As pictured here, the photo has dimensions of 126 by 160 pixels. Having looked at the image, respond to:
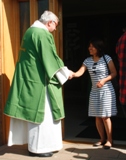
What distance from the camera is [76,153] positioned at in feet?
14.6

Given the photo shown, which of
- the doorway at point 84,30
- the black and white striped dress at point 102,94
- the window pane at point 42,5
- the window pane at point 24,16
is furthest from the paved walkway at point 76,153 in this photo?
the doorway at point 84,30

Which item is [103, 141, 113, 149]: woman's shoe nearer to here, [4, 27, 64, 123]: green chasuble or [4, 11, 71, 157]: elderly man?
[4, 11, 71, 157]: elderly man

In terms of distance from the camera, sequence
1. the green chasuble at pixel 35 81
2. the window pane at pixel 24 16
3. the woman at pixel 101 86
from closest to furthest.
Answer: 1. the green chasuble at pixel 35 81
2. the woman at pixel 101 86
3. the window pane at pixel 24 16

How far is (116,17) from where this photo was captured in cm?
1029

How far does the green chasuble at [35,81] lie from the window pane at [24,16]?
2.66ft

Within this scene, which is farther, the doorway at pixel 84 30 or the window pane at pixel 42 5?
the doorway at pixel 84 30

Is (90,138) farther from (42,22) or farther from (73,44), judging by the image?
(73,44)

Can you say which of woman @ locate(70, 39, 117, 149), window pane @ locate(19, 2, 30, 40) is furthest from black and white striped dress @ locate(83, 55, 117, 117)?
window pane @ locate(19, 2, 30, 40)

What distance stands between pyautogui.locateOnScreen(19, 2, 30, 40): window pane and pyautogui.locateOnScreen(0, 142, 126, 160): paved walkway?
Result: 178 centimetres

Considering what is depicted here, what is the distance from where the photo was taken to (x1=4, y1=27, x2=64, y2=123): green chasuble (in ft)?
13.4

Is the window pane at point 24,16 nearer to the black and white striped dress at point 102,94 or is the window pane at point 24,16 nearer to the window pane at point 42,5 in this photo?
the window pane at point 42,5

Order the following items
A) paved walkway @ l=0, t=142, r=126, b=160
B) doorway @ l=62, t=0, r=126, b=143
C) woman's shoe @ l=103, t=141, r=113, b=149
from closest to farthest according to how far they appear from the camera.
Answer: paved walkway @ l=0, t=142, r=126, b=160 < woman's shoe @ l=103, t=141, r=113, b=149 < doorway @ l=62, t=0, r=126, b=143

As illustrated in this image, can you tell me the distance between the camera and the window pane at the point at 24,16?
16.2 ft

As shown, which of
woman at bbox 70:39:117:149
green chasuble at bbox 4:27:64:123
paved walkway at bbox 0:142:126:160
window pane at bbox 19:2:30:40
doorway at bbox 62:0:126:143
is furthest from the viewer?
doorway at bbox 62:0:126:143
